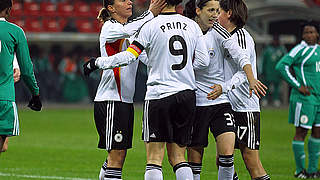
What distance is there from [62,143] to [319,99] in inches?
287

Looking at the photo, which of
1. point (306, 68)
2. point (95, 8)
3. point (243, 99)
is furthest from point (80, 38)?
point (243, 99)

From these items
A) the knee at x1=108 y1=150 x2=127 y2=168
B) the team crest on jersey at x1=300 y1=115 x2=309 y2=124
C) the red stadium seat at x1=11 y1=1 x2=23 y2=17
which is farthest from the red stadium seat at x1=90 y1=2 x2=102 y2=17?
the knee at x1=108 y1=150 x2=127 y2=168

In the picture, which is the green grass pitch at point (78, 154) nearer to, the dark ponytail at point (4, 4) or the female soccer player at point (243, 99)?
the female soccer player at point (243, 99)

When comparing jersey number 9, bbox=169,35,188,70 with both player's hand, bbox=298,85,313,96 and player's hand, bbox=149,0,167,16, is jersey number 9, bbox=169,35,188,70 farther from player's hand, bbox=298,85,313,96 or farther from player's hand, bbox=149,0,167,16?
player's hand, bbox=298,85,313,96

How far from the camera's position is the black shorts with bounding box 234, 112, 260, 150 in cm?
848

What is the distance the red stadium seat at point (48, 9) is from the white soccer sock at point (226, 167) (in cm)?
2829

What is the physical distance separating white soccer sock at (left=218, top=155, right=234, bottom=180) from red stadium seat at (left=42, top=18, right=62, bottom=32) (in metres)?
27.7

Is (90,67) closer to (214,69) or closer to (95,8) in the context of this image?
(214,69)

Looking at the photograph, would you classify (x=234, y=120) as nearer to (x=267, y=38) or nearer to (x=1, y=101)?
(x=1, y=101)

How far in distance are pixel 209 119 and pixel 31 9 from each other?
28.8 meters

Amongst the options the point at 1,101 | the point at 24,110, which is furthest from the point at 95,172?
the point at 24,110

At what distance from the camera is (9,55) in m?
7.75

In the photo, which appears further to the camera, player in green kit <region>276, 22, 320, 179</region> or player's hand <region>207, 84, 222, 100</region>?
player in green kit <region>276, 22, 320, 179</region>

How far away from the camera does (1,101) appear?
7.71m
